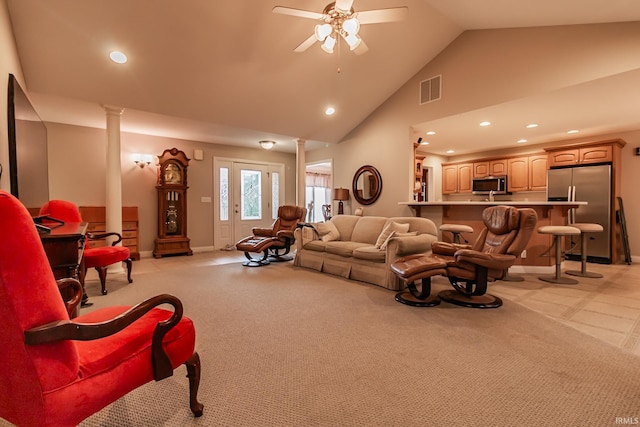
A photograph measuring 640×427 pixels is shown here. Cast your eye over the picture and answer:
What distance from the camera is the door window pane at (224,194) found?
717cm

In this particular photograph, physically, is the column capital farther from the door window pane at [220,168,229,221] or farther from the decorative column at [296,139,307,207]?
the decorative column at [296,139,307,207]

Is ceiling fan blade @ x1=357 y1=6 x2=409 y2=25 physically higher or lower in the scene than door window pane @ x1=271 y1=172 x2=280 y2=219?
higher

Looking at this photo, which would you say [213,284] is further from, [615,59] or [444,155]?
[444,155]

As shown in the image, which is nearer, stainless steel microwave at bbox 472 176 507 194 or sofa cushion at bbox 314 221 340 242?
sofa cushion at bbox 314 221 340 242

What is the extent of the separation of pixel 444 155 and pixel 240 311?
7.12 meters

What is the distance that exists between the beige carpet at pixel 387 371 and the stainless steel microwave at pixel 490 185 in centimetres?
468

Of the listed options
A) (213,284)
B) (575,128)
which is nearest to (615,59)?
(575,128)

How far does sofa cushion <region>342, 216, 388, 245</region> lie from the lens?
4703 millimetres

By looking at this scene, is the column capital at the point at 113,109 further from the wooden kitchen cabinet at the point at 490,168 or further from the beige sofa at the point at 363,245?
the wooden kitchen cabinet at the point at 490,168

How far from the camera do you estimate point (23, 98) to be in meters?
2.64

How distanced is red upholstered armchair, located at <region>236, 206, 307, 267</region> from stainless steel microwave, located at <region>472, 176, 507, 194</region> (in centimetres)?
445

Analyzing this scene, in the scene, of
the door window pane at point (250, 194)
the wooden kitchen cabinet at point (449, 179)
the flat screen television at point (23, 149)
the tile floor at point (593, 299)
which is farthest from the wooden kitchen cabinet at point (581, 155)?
the flat screen television at point (23, 149)

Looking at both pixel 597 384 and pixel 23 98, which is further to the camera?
pixel 23 98

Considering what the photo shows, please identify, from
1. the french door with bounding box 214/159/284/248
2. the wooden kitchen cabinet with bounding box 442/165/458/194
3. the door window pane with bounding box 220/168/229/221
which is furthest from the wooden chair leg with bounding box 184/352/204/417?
the wooden kitchen cabinet with bounding box 442/165/458/194
